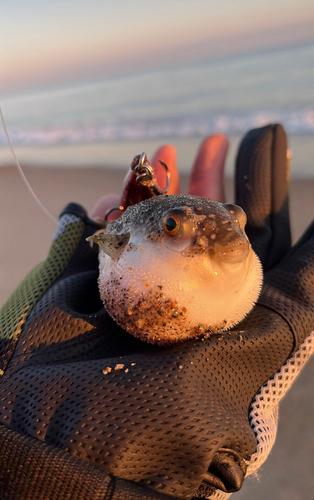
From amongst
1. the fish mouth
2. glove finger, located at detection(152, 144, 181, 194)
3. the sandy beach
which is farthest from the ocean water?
the fish mouth

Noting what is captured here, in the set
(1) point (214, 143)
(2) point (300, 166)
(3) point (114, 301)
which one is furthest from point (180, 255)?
(2) point (300, 166)

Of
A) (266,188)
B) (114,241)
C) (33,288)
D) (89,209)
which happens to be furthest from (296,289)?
(89,209)

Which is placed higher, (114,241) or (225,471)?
(114,241)

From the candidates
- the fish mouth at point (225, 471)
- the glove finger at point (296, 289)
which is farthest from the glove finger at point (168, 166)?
the fish mouth at point (225, 471)

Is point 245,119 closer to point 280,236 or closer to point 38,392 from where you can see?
point 280,236

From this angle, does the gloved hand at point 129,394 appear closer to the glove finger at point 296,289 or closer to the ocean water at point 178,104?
the glove finger at point 296,289

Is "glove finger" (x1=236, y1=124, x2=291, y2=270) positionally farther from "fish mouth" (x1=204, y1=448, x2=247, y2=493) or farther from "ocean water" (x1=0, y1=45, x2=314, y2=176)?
"ocean water" (x1=0, y1=45, x2=314, y2=176)

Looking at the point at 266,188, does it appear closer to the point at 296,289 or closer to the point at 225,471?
the point at 296,289
